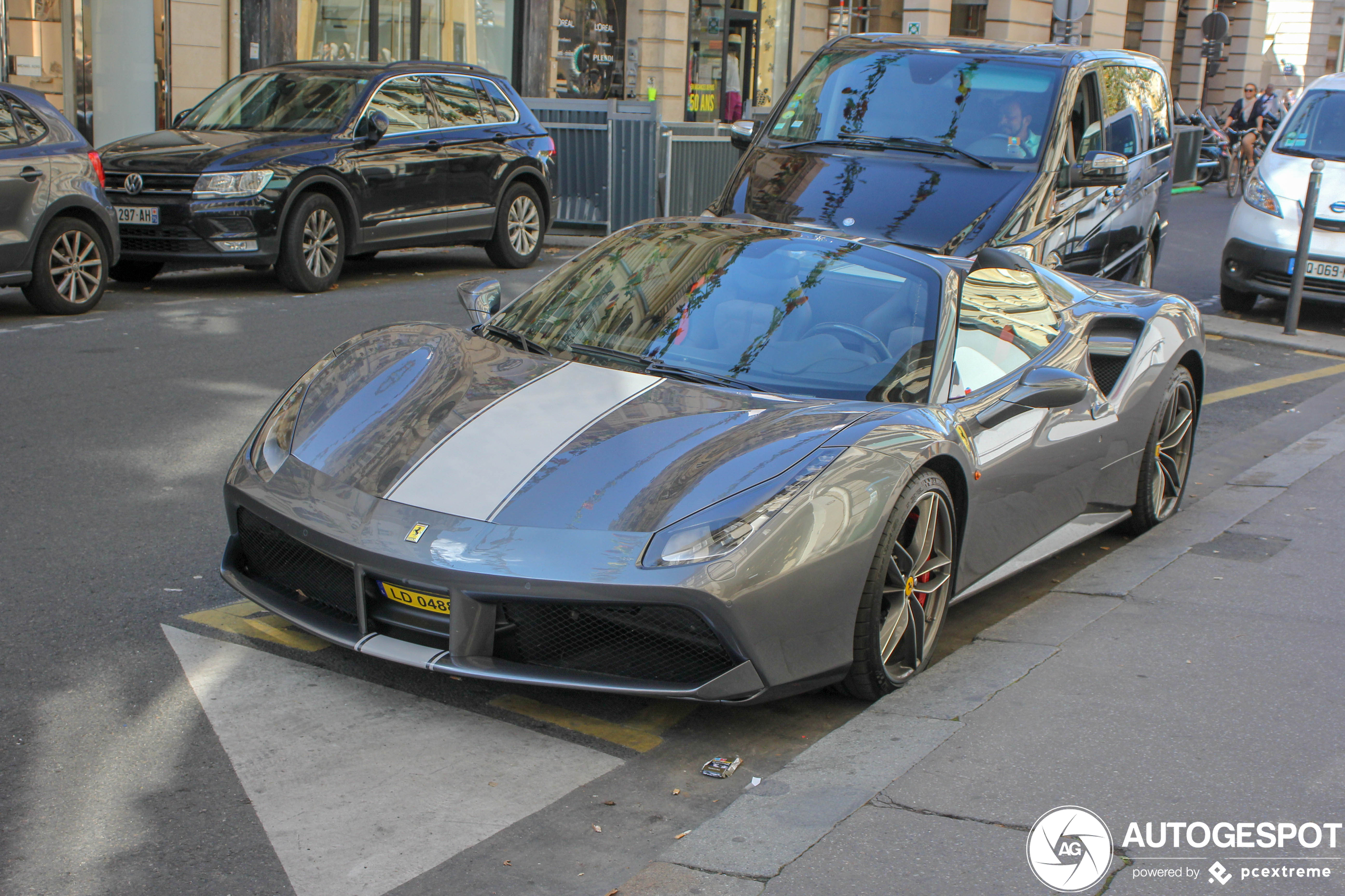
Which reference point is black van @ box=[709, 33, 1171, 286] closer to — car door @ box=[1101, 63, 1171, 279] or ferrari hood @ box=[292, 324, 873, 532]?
car door @ box=[1101, 63, 1171, 279]

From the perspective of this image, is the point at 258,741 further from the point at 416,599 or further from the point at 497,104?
the point at 497,104

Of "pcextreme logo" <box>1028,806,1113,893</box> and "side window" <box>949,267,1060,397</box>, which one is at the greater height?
"side window" <box>949,267,1060,397</box>

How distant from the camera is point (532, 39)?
2327 centimetres

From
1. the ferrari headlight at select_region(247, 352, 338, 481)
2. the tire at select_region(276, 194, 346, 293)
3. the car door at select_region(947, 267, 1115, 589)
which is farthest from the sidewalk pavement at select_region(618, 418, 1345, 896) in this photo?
the tire at select_region(276, 194, 346, 293)

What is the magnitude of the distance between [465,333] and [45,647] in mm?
1641

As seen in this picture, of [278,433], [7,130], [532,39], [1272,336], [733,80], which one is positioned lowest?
[1272,336]

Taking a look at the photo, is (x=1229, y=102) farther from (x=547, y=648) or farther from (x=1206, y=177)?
(x=547, y=648)

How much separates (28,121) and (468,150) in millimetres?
4017

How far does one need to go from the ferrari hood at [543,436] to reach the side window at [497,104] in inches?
359

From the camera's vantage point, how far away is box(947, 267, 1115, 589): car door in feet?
14.5

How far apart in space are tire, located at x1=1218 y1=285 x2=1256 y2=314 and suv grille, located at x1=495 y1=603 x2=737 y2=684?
9.90 metres

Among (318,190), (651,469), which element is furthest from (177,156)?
(651,469)

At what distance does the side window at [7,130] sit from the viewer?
9344 millimetres

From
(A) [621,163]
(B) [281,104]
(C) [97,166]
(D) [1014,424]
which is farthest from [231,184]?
(D) [1014,424]
